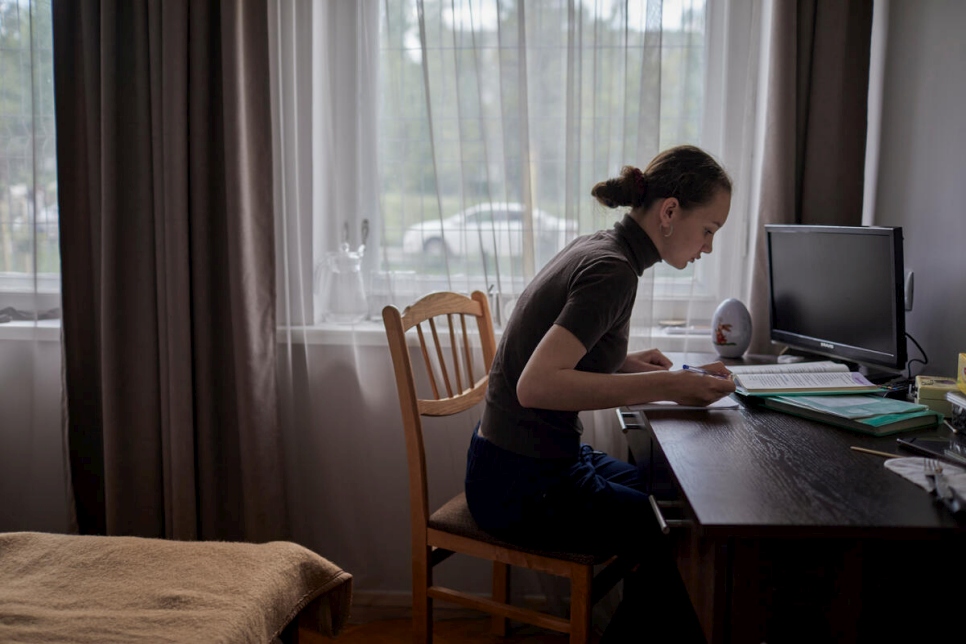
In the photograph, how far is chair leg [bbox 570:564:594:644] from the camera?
158 centimetres

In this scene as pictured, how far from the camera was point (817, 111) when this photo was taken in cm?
206

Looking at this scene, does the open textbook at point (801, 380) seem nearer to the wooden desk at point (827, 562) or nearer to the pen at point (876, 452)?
the pen at point (876, 452)

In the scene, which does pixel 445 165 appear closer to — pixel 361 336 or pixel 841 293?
pixel 361 336

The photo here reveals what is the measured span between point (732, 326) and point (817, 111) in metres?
0.58

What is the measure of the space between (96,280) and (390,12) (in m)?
1.09

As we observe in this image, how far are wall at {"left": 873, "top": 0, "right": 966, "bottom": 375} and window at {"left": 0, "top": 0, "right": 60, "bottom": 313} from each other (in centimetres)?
225

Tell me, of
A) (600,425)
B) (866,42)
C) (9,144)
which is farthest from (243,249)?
(866,42)

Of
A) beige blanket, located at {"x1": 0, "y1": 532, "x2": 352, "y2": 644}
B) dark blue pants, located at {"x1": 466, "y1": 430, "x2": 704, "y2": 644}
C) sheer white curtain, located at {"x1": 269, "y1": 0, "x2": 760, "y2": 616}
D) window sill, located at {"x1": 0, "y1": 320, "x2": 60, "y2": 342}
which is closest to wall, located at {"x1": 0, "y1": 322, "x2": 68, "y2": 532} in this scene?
window sill, located at {"x1": 0, "y1": 320, "x2": 60, "y2": 342}

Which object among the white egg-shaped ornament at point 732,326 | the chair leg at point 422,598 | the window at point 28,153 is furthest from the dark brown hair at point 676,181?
the window at point 28,153

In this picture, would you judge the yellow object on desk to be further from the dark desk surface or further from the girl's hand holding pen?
the girl's hand holding pen

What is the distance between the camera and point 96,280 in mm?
2293

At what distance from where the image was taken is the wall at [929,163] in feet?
5.70

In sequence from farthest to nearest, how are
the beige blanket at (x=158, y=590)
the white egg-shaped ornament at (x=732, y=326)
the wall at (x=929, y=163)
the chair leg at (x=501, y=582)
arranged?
the chair leg at (x=501, y=582) < the white egg-shaped ornament at (x=732, y=326) < the wall at (x=929, y=163) < the beige blanket at (x=158, y=590)

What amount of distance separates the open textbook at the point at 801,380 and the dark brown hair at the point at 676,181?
387 millimetres
